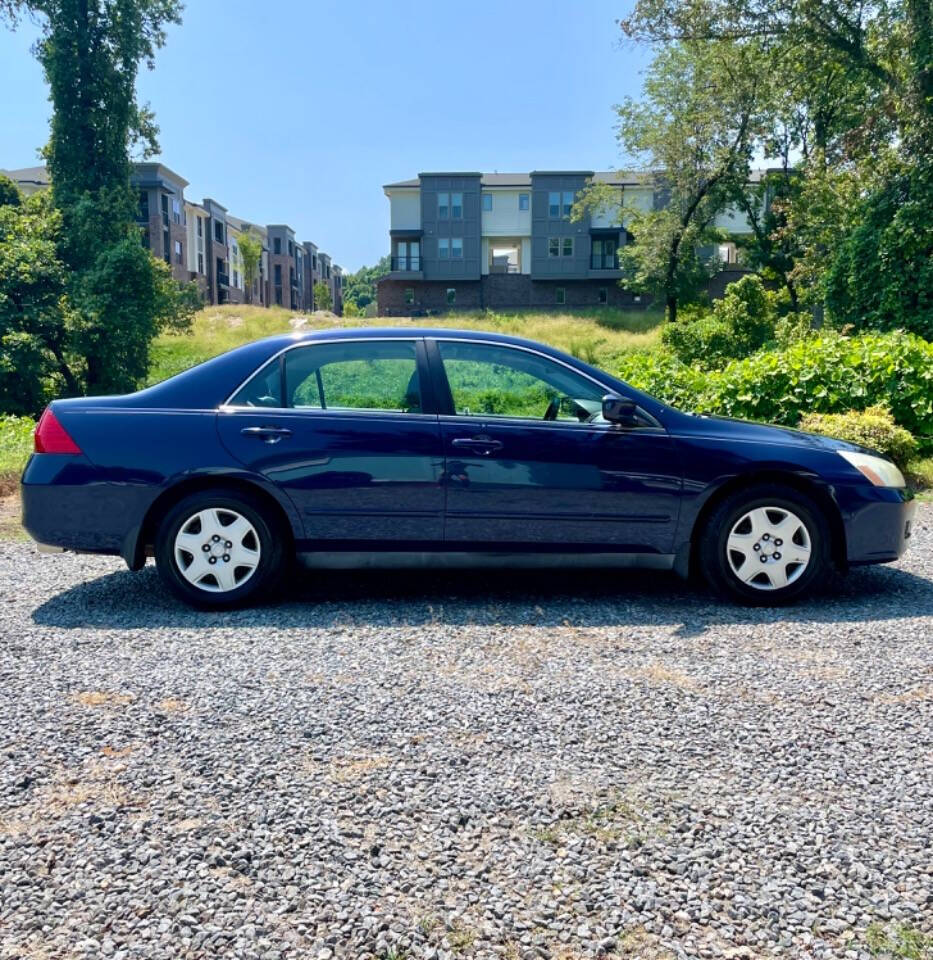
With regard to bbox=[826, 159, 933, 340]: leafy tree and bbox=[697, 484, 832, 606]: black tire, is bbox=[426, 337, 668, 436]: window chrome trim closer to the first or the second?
bbox=[697, 484, 832, 606]: black tire

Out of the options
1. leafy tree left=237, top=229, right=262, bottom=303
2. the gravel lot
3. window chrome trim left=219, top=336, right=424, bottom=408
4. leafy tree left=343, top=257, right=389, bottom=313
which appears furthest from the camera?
leafy tree left=343, top=257, right=389, bottom=313

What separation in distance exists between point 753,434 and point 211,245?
7133 centimetres

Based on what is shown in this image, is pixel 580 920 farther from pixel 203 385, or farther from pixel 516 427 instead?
pixel 203 385

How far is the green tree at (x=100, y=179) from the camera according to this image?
87.6 feet

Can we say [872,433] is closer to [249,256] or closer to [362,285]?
[249,256]

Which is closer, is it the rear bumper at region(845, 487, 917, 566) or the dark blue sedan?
the dark blue sedan

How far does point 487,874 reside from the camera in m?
2.36

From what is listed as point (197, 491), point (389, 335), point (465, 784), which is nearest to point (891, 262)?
point (389, 335)

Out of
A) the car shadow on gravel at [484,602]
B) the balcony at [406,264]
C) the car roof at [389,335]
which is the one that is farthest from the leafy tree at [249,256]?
the car roof at [389,335]

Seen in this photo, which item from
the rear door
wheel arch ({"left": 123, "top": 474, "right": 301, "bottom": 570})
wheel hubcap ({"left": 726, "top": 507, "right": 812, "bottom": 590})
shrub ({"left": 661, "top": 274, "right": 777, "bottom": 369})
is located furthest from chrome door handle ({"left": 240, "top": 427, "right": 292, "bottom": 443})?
shrub ({"left": 661, "top": 274, "right": 777, "bottom": 369})

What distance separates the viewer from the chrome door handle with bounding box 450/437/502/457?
16.3 feet

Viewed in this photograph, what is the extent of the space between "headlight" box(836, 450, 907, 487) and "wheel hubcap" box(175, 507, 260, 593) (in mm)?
3614

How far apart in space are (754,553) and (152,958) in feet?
12.9

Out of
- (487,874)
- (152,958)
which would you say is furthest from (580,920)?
(152,958)
